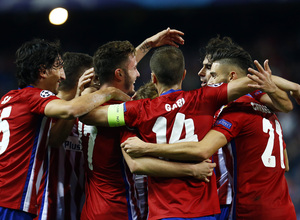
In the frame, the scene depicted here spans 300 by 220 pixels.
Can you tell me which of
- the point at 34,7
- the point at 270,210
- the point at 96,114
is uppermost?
the point at 34,7

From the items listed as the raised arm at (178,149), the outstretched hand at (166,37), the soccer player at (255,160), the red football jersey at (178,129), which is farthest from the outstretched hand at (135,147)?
the outstretched hand at (166,37)

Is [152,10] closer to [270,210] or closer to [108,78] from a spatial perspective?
[108,78]

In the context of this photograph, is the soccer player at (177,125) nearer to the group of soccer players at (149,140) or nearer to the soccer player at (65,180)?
the group of soccer players at (149,140)

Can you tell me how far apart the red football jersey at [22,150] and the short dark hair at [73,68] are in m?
1.02

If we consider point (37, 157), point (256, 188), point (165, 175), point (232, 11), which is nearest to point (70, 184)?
point (37, 157)

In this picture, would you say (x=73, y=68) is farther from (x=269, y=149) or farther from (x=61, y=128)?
(x=269, y=149)

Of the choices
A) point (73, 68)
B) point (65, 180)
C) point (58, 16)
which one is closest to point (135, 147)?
point (65, 180)

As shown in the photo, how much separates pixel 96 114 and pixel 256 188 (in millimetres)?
1606

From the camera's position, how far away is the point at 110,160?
371cm

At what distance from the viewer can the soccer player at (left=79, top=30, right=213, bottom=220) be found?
3.70 m

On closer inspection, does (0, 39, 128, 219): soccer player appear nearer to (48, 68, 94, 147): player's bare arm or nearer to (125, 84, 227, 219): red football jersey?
→ (48, 68, 94, 147): player's bare arm

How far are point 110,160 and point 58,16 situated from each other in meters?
7.93

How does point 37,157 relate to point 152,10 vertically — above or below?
below

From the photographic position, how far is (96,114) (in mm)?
3457
